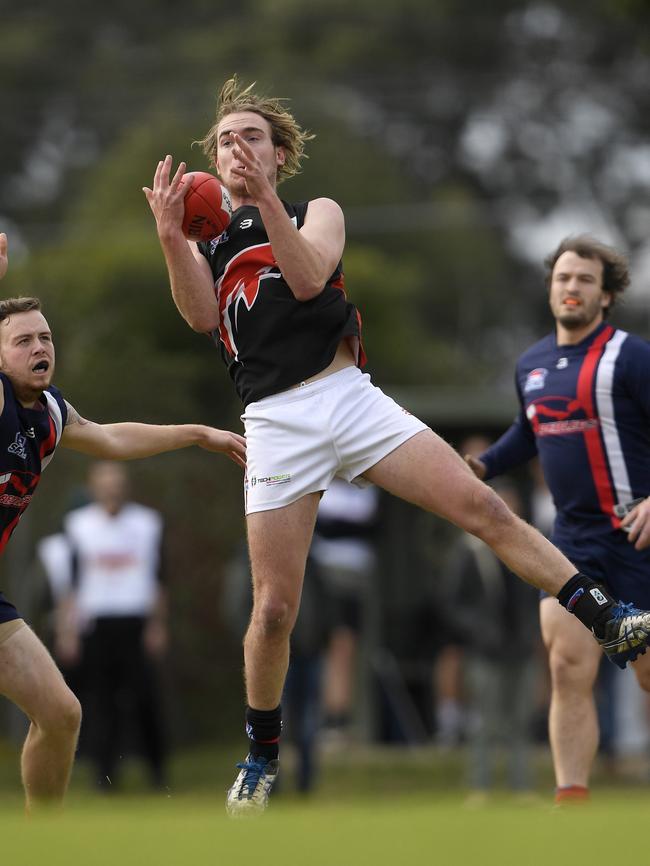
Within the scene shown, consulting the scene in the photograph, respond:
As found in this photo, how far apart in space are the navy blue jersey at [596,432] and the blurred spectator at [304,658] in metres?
4.70

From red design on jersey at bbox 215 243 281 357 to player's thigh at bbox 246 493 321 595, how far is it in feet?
2.42

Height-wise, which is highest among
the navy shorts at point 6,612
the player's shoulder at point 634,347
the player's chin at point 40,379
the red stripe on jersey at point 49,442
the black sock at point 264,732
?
the player's shoulder at point 634,347

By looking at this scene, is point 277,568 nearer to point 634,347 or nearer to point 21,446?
point 21,446

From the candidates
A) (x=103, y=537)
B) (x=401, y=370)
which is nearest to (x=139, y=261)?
(x=401, y=370)

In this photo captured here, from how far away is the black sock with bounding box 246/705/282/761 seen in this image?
7.09 metres

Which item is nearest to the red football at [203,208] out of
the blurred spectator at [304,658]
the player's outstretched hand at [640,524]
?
the player's outstretched hand at [640,524]

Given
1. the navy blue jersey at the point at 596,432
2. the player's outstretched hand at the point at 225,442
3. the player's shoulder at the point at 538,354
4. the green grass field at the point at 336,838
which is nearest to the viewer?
the green grass field at the point at 336,838

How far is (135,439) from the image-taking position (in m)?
7.35

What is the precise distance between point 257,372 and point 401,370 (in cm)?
2089

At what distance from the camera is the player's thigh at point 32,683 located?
266 inches

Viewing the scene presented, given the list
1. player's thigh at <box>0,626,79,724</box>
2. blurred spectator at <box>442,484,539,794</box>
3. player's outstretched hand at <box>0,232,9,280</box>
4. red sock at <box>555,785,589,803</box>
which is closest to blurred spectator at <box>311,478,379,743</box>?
blurred spectator at <box>442,484,539,794</box>

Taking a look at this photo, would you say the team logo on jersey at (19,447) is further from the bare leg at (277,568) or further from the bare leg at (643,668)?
the bare leg at (643,668)

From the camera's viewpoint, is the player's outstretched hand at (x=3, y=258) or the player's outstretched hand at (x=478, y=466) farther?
the player's outstretched hand at (x=478, y=466)

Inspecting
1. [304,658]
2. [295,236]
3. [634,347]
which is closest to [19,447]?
[295,236]
